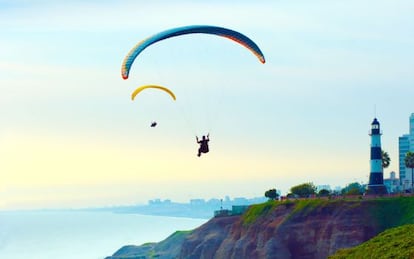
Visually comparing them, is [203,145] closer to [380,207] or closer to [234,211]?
[380,207]

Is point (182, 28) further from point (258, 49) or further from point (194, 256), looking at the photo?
point (194, 256)

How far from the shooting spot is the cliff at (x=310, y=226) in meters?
125

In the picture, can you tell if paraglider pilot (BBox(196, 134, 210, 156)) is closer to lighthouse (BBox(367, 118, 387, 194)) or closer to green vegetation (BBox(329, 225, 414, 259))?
green vegetation (BBox(329, 225, 414, 259))

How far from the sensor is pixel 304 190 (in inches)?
6535

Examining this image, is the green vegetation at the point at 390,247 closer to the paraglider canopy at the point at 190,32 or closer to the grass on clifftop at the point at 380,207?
the paraglider canopy at the point at 190,32

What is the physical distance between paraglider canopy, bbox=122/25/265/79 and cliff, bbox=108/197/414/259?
54.6 meters

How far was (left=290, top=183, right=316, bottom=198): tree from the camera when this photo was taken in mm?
165250

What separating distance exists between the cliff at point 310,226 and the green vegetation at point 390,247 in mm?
37038

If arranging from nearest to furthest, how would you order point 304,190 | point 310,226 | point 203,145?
point 203,145, point 310,226, point 304,190

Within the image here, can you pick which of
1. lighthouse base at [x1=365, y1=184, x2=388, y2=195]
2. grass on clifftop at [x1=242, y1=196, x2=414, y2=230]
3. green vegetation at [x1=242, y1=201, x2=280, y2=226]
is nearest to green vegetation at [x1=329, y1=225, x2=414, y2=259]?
grass on clifftop at [x1=242, y1=196, x2=414, y2=230]

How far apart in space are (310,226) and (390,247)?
53426mm

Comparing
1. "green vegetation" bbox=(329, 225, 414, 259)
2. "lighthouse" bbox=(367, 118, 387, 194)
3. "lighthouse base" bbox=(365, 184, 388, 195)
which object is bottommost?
"green vegetation" bbox=(329, 225, 414, 259)

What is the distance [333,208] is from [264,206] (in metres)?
20.2

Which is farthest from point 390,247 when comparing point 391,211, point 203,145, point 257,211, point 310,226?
point 257,211
